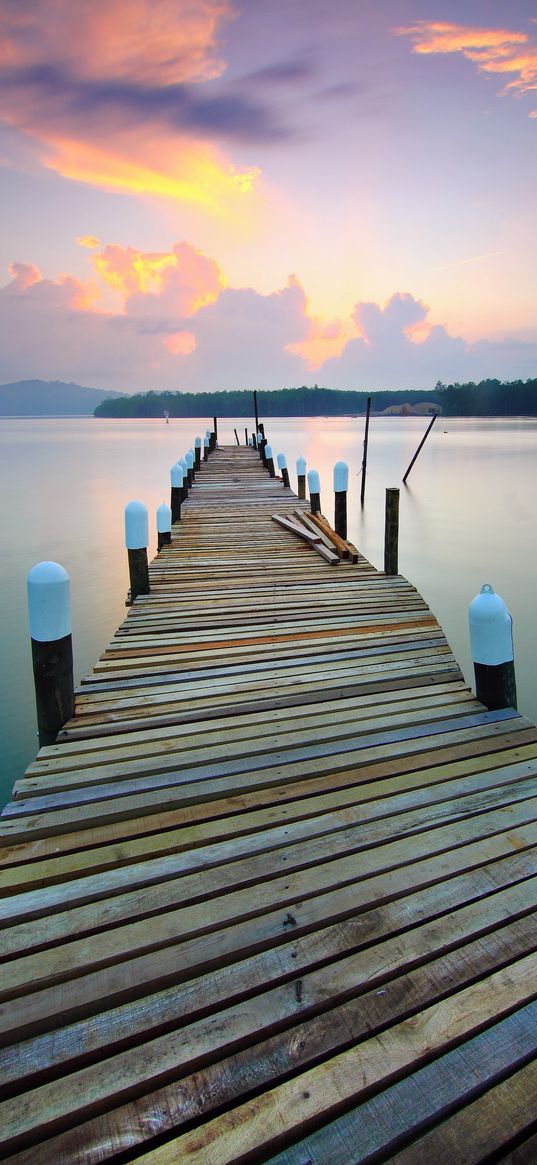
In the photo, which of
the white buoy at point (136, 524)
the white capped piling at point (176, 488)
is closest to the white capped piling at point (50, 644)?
the white buoy at point (136, 524)

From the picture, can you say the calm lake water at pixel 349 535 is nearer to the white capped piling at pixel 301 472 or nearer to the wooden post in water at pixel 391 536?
the wooden post in water at pixel 391 536

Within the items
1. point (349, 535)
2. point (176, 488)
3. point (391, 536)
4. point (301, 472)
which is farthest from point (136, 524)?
point (349, 535)

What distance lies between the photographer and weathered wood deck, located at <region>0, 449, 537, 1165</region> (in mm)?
1505

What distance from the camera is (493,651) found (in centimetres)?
363

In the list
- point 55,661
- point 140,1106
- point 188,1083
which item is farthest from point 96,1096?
point 55,661

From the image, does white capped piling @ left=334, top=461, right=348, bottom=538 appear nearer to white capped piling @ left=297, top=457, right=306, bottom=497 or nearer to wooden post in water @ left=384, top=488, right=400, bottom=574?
wooden post in water @ left=384, top=488, right=400, bottom=574

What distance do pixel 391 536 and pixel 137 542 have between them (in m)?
3.40

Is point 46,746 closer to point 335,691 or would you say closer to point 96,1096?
point 335,691

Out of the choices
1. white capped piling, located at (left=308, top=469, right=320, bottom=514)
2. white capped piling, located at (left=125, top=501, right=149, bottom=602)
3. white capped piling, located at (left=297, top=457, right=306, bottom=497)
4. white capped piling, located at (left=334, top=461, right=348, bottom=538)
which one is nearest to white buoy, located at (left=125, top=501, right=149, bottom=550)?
white capped piling, located at (left=125, top=501, right=149, bottom=602)

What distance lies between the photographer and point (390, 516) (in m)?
7.84

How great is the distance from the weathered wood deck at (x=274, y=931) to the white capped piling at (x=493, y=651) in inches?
6.3

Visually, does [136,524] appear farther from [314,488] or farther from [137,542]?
[314,488]

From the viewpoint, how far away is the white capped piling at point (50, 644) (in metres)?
3.50

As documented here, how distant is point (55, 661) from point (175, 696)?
2.54ft
